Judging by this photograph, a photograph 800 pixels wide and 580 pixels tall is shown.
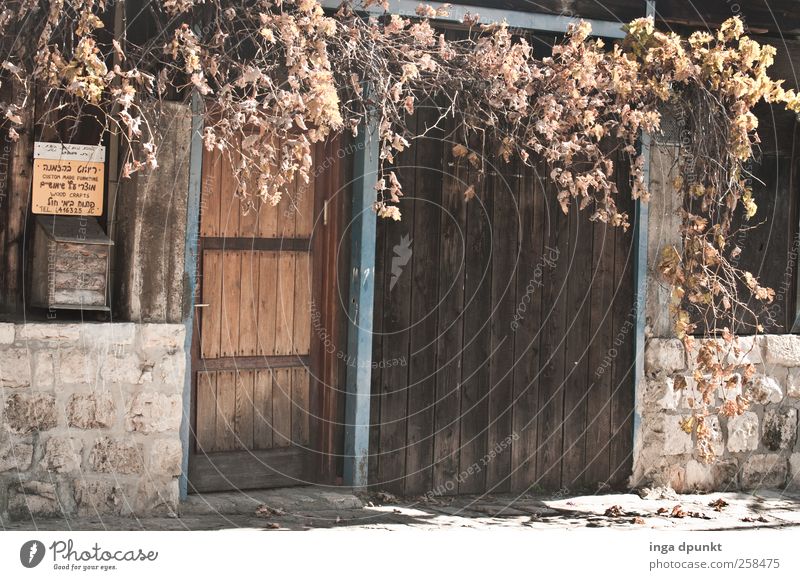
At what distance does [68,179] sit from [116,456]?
1526 mm

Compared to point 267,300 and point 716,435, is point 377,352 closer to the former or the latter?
point 267,300

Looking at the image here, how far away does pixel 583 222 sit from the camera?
307 inches

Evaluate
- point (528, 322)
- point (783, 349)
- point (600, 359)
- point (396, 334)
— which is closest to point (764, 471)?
point (783, 349)

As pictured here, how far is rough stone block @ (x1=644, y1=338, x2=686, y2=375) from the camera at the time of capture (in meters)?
7.87

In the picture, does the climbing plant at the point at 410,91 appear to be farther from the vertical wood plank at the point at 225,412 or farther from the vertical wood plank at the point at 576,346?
the vertical wood plank at the point at 225,412

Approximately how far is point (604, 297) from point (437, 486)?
5.54 ft

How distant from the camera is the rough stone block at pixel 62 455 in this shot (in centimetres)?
623

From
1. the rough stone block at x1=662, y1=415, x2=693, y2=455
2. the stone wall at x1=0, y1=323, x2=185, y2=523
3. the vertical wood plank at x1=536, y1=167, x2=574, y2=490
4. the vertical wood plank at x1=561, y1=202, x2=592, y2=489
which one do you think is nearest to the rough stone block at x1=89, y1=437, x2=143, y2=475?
the stone wall at x1=0, y1=323, x2=185, y2=523

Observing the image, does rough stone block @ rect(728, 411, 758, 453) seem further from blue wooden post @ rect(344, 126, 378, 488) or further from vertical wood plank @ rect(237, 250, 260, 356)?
vertical wood plank @ rect(237, 250, 260, 356)

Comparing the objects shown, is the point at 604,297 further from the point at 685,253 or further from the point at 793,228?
the point at 793,228

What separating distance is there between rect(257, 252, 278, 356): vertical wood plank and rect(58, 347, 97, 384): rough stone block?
1.17 meters

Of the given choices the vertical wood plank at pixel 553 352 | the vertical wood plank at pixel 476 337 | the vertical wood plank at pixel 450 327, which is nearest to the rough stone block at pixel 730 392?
the vertical wood plank at pixel 553 352

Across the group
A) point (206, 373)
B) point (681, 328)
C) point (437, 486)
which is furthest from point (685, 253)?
point (206, 373)

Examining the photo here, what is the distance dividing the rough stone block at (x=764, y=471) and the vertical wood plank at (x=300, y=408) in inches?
121
